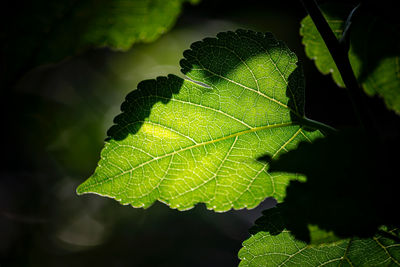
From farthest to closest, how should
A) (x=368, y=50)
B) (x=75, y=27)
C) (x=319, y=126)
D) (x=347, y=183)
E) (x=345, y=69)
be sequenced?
(x=75, y=27) → (x=368, y=50) → (x=319, y=126) → (x=345, y=69) → (x=347, y=183)

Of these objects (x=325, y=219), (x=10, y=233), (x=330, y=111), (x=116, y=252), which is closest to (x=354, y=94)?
(x=325, y=219)

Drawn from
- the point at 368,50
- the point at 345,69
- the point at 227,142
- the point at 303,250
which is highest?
the point at 345,69

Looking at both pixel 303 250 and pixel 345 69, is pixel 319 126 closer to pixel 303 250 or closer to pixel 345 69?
pixel 345 69

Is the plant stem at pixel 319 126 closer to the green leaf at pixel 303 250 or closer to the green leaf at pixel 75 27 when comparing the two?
the green leaf at pixel 303 250

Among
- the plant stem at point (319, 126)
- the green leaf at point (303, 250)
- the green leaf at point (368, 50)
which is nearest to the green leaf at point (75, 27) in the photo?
the green leaf at point (368, 50)

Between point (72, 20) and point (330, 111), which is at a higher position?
point (72, 20)

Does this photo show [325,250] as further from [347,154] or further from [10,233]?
[10,233]

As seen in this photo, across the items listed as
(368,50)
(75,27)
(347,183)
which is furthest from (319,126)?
(75,27)
